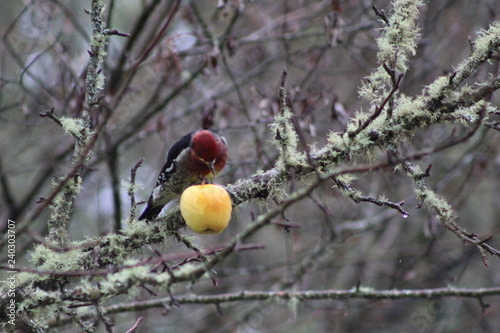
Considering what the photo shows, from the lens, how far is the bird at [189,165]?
360 cm

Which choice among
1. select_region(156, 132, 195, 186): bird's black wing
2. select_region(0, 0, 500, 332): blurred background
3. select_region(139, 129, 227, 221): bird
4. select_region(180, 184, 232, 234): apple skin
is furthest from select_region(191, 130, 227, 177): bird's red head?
select_region(180, 184, 232, 234): apple skin

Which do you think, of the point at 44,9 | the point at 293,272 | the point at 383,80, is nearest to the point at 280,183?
the point at 383,80

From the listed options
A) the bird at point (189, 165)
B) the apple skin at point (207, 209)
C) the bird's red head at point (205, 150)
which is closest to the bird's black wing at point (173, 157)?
the bird at point (189, 165)

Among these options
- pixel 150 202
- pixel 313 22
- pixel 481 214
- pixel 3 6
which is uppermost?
pixel 3 6

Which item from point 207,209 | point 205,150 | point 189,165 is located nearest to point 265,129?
point 189,165

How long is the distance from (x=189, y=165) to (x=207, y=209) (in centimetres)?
158

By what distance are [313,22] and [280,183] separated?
467 centimetres

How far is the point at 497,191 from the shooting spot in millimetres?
8031

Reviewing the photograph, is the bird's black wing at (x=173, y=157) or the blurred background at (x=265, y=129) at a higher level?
the blurred background at (x=265, y=129)

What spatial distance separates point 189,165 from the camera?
12.8ft

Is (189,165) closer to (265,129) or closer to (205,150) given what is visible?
→ (205,150)

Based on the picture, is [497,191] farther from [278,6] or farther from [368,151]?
[368,151]

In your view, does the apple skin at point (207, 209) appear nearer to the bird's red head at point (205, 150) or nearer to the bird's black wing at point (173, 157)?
→ the bird's red head at point (205, 150)

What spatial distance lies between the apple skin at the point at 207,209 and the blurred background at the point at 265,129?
6.18ft
